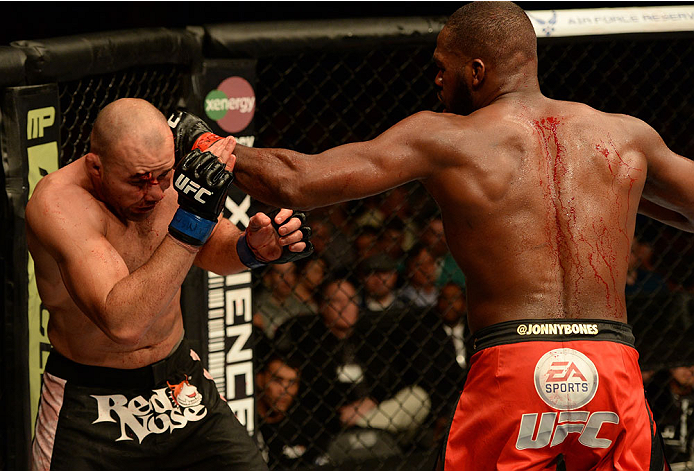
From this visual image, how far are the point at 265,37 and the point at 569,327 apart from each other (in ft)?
3.97

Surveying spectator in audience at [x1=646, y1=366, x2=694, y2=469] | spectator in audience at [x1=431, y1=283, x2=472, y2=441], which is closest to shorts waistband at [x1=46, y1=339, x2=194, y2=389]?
spectator in audience at [x1=431, y1=283, x2=472, y2=441]

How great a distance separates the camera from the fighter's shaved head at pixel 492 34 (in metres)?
1.90

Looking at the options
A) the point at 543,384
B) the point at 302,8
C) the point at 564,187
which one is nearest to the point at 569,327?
the point at 543,384

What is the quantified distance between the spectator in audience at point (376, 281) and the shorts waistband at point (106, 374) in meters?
1.43

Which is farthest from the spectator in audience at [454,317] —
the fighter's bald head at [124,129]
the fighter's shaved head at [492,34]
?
the fighter's bald head at [124,129]

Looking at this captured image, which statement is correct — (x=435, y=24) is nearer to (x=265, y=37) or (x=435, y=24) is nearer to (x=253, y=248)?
(x=265, y=37)

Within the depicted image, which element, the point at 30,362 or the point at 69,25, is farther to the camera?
the point at 69,25

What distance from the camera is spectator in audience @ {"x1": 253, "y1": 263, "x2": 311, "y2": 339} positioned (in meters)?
3.16

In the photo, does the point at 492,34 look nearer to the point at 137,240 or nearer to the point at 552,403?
the point at 552,403

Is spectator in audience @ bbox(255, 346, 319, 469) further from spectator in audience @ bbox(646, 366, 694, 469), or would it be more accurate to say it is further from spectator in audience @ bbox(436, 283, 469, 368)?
spectator in audience @ bbox(646, 366, 694, 469)

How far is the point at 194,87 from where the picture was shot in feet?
8.05

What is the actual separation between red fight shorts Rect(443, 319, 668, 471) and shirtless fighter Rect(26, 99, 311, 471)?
1.89 feet

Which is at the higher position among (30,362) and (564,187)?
(564,187)

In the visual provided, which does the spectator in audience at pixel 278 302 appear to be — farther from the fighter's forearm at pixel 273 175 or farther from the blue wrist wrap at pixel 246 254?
the fighter's forearm at pixel 273 175
